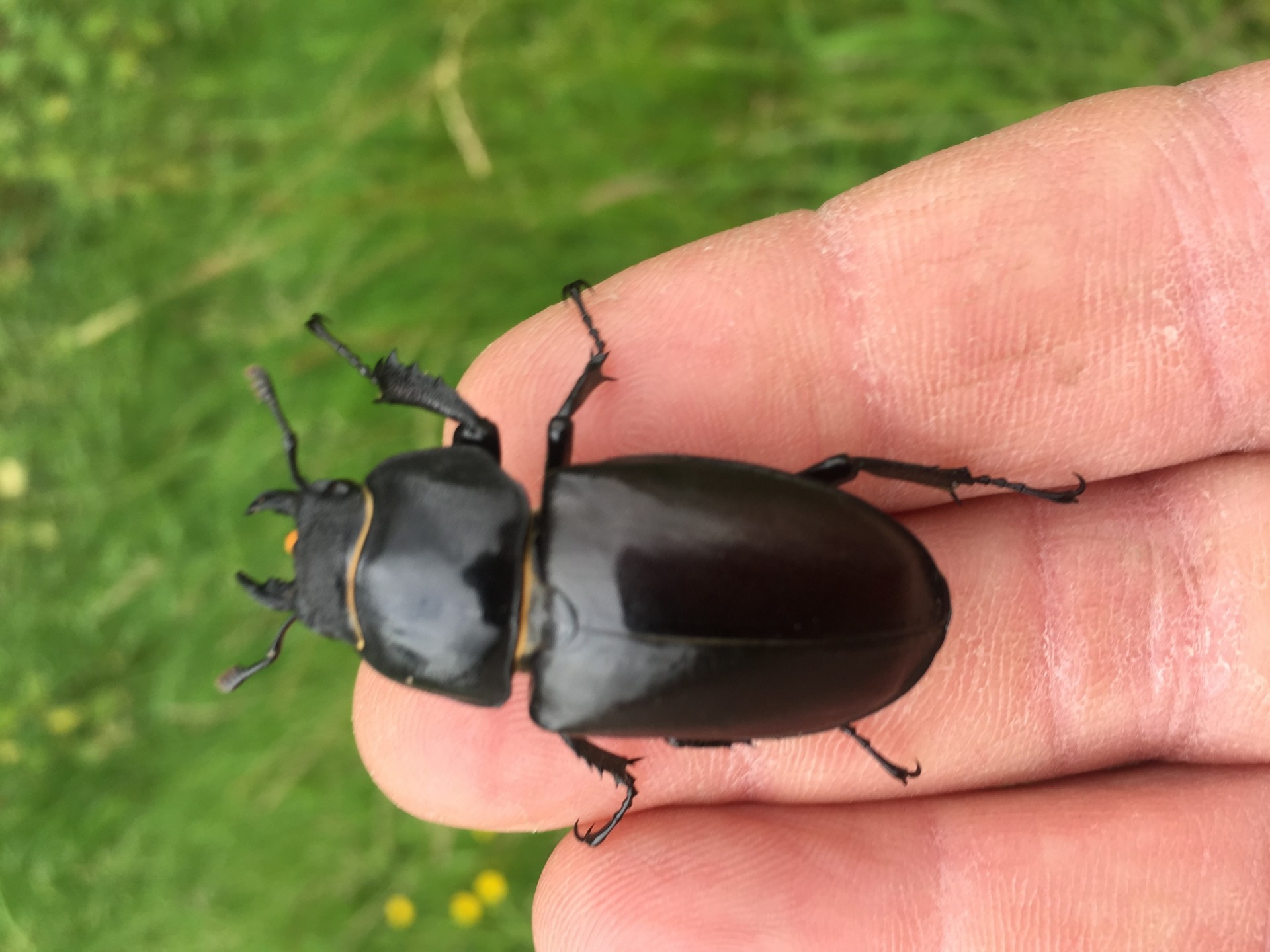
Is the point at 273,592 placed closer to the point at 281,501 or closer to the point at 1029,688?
the point at 281,501

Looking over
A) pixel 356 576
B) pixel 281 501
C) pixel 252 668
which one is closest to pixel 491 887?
pixel 252 668

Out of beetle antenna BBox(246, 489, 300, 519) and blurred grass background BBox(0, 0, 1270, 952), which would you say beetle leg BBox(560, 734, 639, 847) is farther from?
blurred grass background BBox(0, 0, 1270, 952)

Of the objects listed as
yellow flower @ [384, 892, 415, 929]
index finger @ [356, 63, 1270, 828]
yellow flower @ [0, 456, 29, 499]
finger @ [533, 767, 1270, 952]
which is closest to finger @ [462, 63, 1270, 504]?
index finger @ [356, 63, 1270, 828]

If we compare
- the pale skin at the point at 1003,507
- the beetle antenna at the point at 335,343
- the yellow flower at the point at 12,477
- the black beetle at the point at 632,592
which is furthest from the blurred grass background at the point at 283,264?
the black beetle at the point at 632,592

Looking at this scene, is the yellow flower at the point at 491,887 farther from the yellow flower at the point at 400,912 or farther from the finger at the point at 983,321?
the finger at the point at 983,321

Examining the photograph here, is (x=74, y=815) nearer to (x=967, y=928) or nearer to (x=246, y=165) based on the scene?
(x=246, y=165)
